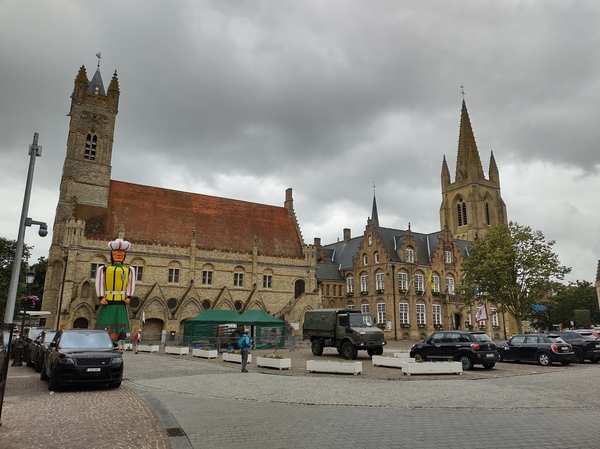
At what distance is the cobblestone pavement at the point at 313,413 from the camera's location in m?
7.40

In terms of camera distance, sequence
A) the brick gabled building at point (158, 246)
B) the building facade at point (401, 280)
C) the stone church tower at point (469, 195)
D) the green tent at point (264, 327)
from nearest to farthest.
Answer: the green tent at point (264, 327) < the brick gabled building at point (158, 246) < the building facade at point (401, 280) < the stone church tower at point (469, 195)

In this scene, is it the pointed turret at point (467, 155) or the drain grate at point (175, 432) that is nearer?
the drain grate at point (175, 432)

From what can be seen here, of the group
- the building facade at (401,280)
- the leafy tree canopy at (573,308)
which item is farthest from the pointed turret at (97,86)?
the leafy tree canopy at (573,308)

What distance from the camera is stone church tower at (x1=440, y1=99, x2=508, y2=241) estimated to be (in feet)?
268

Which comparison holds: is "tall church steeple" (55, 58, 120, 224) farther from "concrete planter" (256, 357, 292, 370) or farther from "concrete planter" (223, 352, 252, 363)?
"concrete planter" (256, 357, 292, 370)

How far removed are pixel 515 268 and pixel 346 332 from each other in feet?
57.8

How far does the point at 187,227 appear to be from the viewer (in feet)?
158

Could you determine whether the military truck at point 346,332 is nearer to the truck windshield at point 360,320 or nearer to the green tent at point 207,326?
the truck windshield at point 360,320

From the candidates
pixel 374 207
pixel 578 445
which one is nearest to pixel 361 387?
Answer: pixel 578 445

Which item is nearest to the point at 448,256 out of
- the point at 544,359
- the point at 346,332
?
the point at 544,359

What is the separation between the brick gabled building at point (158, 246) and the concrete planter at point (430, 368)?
1187 inches

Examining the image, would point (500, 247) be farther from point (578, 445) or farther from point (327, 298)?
point (578, 445)

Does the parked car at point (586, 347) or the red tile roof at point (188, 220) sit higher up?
the red tile roof at point (188, 220)

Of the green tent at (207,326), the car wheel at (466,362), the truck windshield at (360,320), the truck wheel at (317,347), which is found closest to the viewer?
the car wheel at (466,362)
